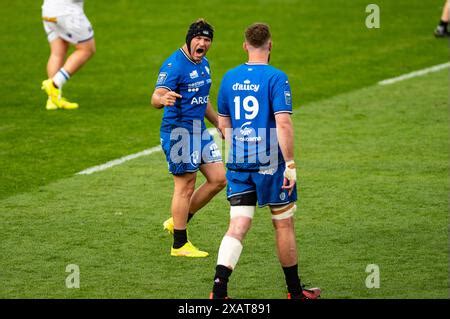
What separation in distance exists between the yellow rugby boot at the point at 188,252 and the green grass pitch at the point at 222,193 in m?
0.10

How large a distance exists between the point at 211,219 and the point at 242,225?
2462 millimetres

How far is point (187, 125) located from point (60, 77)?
18.7ft

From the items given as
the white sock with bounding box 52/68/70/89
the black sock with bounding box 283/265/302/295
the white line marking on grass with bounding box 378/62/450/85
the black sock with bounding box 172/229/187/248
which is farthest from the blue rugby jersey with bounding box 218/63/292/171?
the white line marking on grass with bounding box 378/62/450/85

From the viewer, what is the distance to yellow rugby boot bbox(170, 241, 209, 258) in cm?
905

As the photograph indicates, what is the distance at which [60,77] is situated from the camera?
14.3m

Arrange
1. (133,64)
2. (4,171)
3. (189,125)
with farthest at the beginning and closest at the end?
(133,64), (4,171), (189,125)

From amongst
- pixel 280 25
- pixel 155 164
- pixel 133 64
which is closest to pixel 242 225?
pixel 155 164

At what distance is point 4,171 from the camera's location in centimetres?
1188

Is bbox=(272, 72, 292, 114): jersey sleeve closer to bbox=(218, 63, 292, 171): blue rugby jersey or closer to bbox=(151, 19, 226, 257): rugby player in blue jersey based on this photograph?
bbox=(218, 63, 292, 171): blue rugby jersey

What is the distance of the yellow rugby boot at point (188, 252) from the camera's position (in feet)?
29.7
